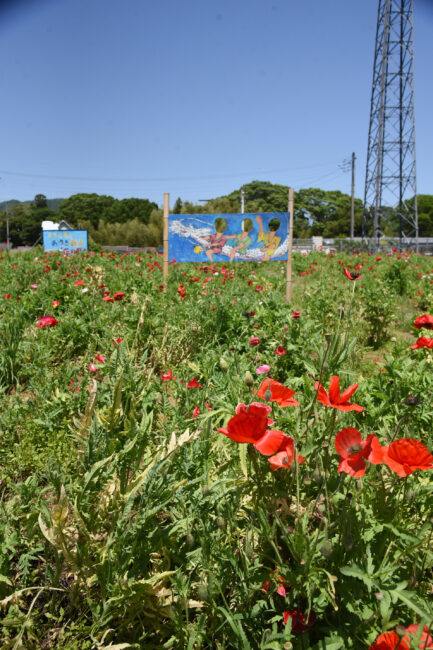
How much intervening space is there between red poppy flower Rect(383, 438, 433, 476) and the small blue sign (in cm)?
1488

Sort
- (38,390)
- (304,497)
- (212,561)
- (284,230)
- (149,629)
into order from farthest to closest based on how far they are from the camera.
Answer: (284,230)
(38,390)
(304,497)
(149,629)
(212,561)

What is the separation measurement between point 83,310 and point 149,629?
3.42m

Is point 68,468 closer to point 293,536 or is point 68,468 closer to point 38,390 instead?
point 38,390

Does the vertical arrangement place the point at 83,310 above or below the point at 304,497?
above

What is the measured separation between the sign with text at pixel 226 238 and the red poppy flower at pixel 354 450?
227 inches

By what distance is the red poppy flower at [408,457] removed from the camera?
106cm

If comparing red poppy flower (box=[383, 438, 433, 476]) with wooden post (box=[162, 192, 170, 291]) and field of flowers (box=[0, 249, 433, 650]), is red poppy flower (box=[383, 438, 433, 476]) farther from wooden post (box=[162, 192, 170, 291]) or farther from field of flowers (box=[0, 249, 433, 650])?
wooden post (box=[162, 192, 170, 291])

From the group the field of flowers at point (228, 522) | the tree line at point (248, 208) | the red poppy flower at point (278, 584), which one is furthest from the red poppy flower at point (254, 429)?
the tree line at point (248, 208)

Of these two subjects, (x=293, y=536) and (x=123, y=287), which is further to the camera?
(x=123, y=287)

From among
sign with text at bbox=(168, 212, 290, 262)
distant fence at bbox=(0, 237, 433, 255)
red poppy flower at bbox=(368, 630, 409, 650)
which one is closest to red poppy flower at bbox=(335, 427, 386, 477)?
red poppy flower at bbox=(368, 630, 409, 650)

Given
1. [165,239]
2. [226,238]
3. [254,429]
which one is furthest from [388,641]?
[165,239]

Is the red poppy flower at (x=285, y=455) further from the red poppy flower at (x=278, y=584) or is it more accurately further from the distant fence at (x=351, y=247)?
the distant fence at (x=351, y=247)

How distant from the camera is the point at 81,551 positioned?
1.34 m

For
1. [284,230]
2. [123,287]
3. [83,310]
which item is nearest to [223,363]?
[83,310]
